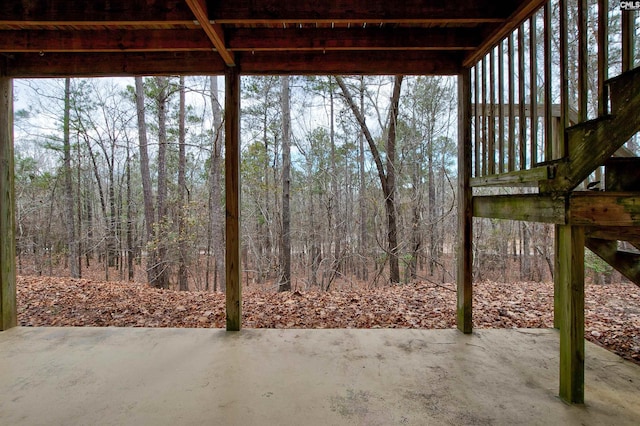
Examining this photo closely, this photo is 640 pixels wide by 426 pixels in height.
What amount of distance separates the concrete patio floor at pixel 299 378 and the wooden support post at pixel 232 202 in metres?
0.29

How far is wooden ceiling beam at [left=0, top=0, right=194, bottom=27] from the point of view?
2.46m

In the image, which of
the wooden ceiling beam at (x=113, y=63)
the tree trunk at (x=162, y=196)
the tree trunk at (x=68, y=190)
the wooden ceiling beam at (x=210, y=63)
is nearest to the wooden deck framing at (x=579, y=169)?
the wooden ceiling beam at (x=210, y=63)

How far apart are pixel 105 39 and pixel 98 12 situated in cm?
44

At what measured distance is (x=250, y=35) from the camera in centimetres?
284

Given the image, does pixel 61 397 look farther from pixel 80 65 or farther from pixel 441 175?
pixel 441 175

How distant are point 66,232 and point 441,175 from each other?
517 inches

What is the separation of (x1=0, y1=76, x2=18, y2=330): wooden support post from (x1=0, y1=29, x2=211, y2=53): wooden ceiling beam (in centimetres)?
65

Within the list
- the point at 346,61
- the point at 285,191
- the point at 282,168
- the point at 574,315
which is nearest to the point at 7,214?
the point at 346,61

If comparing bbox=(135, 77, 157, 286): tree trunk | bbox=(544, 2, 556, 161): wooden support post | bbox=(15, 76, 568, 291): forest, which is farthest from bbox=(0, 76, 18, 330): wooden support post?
bbox=(544, 2, 556, 161): wooden support post

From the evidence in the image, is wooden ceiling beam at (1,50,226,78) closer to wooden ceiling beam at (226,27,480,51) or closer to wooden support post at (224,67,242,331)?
wooden support post at (224,67,242,331)

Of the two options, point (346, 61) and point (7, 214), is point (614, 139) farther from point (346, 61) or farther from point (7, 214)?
point (7, 214)

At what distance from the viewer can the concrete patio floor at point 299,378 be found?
1.85 metres

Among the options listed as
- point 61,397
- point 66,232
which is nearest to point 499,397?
point 61,397

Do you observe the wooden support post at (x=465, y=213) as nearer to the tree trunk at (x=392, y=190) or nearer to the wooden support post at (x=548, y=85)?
the wooden support post at (x=548, y=85)
